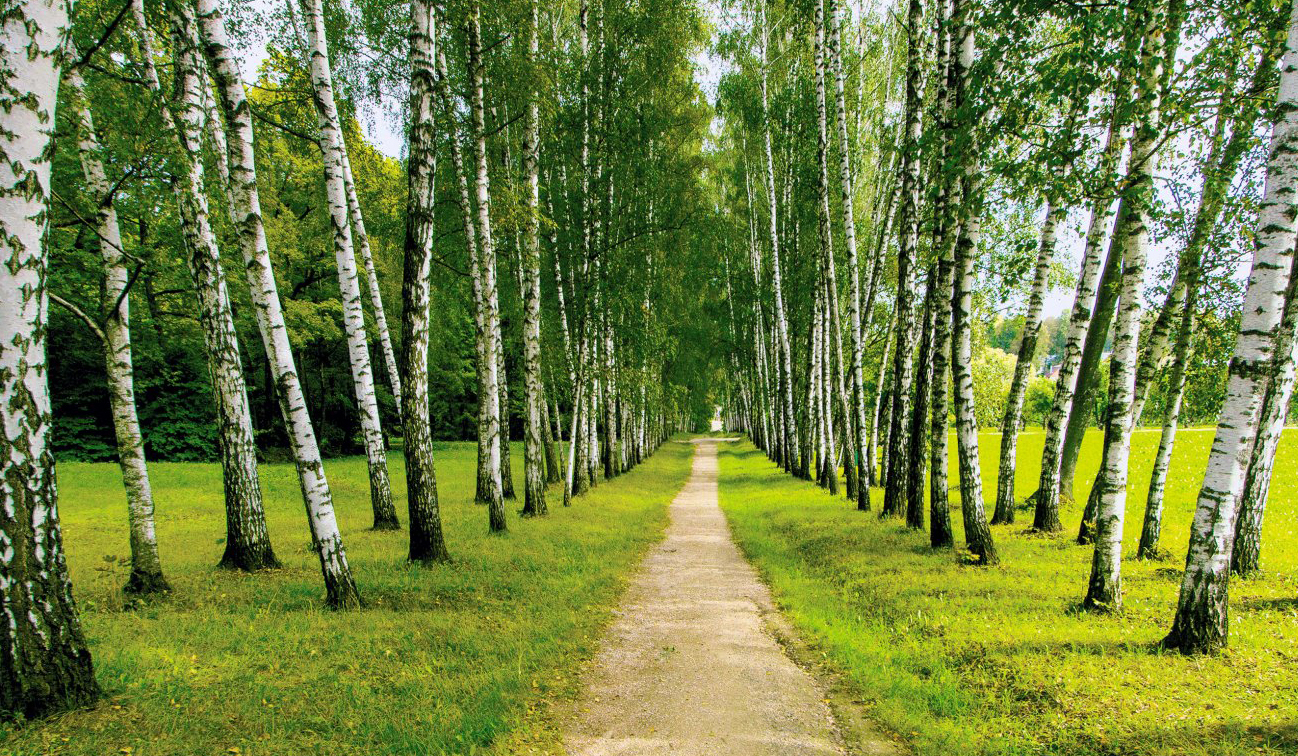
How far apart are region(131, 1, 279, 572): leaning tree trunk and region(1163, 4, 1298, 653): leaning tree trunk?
35.7 ft

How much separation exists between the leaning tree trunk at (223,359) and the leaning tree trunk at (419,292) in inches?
85.2

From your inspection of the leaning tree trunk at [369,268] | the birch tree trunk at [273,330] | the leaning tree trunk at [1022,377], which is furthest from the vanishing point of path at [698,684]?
the leaning tree trunk at [369,268]

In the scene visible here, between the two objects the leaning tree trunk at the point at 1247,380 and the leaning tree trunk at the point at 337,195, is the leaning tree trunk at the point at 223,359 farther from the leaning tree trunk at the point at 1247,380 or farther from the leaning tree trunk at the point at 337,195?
the leaning tree trunk at the point at 1247,380

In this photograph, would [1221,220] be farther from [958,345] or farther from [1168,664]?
[1168,664]

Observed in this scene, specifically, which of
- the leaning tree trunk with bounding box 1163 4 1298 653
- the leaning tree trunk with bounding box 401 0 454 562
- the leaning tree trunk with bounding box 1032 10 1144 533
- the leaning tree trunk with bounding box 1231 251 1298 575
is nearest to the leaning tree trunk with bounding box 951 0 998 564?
the leaning tree trunk with bounding box 1032 10 1144 533

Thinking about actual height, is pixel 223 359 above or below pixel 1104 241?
below

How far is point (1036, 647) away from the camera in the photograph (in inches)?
214

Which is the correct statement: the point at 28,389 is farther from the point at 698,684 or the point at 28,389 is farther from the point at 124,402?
the point at 698,684

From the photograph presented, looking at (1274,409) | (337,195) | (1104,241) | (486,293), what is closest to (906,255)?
(1104,241)

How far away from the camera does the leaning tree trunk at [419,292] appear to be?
812cm

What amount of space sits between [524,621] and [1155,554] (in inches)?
355

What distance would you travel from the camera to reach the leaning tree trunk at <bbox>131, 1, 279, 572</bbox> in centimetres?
736

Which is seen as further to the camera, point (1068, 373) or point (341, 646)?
point (1068, 373)

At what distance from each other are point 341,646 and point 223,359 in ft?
15.7
